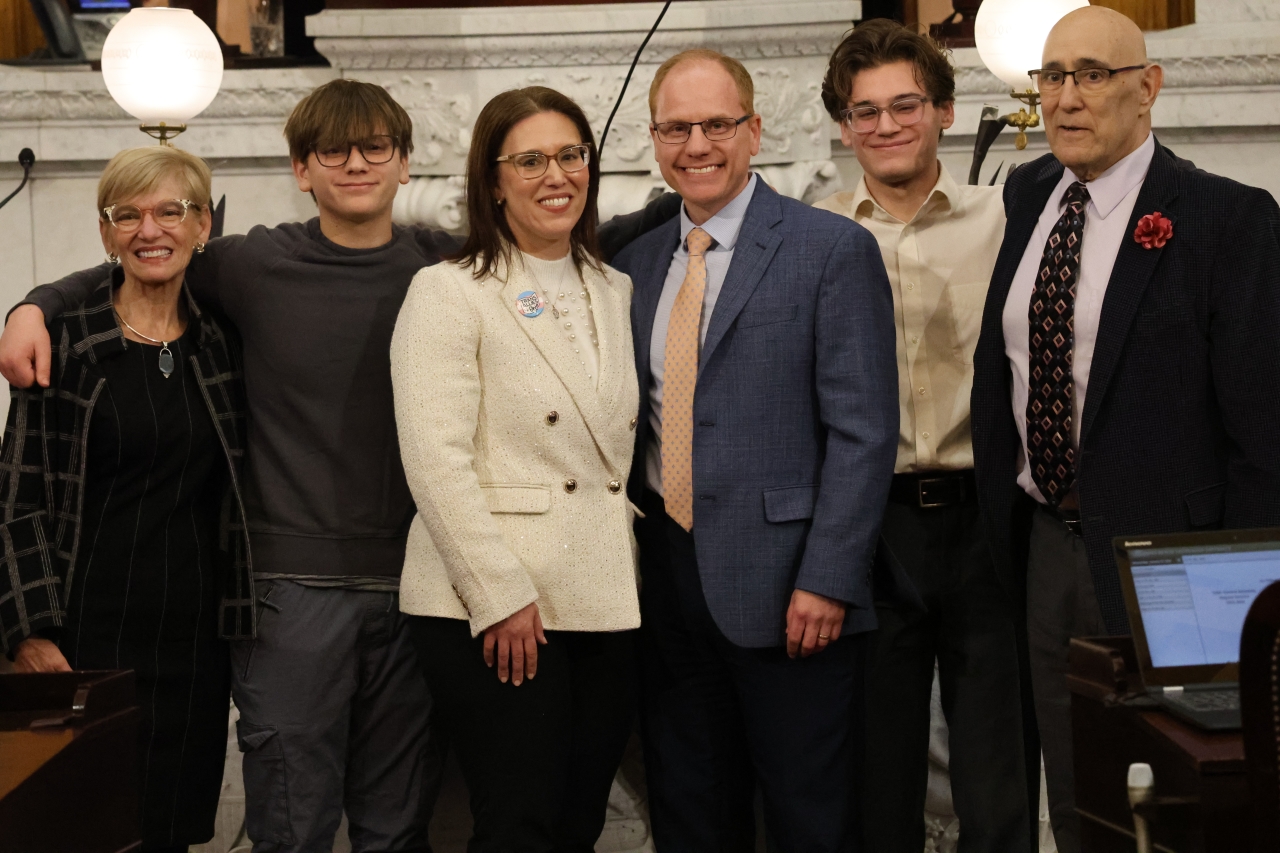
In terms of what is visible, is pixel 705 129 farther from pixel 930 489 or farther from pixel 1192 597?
pixel 1192 597

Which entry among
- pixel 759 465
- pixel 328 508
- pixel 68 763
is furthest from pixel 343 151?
pixel 68 763

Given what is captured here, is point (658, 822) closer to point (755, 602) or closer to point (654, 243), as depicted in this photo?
point (755, 602)

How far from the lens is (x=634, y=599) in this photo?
2299mm

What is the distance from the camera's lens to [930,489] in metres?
2.53

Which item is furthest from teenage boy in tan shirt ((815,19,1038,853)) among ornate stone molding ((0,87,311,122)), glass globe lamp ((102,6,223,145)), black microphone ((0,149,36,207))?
black microphone ((0,149,36,207))

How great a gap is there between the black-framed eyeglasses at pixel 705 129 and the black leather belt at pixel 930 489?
690mm

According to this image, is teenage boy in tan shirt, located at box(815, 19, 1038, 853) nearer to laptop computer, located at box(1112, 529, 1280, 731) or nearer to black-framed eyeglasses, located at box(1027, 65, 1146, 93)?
black-framed eyeglasses, located at box(1027, 65, 1146, 93)

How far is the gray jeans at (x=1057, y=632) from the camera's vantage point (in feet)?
7.47

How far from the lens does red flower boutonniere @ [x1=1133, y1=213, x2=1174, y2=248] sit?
7.10 ft

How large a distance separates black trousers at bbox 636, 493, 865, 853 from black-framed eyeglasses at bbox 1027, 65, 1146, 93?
95cm

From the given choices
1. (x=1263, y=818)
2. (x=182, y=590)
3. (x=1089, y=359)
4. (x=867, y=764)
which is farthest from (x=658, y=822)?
(x=1263, y=818)

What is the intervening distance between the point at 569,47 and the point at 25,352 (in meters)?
1.57

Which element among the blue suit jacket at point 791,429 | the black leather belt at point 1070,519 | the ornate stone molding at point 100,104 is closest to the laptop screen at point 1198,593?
the black leather belt at point 1070,519

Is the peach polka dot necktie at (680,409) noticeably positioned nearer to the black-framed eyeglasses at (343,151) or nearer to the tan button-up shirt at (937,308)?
the tan button-up shirt at (937,308)
